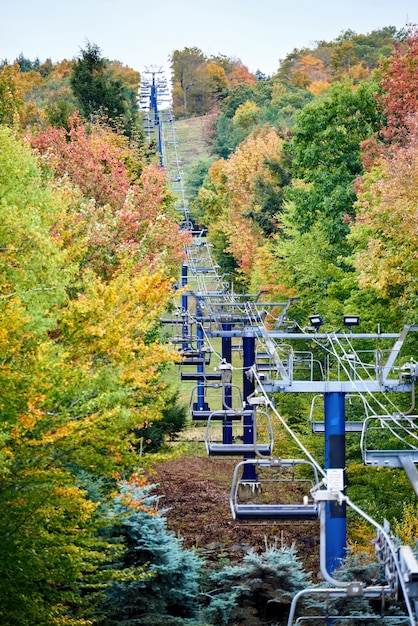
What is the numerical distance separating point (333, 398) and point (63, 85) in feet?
398

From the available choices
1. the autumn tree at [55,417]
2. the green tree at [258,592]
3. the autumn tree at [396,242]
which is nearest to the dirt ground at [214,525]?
the green tree at [258,592]

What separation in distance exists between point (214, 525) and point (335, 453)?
35.5ft

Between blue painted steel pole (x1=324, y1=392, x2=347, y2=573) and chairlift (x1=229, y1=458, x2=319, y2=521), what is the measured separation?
2.38ft

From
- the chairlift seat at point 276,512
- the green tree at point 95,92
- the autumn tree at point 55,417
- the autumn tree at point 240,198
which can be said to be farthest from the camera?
the autumn tree at point 240,198

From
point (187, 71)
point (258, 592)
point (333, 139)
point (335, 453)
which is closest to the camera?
point (258, 592)

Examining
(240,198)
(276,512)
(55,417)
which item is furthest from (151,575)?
(240,198)

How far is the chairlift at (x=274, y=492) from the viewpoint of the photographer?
54.6 ft

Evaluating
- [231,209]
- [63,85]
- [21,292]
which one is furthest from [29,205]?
[63,85]

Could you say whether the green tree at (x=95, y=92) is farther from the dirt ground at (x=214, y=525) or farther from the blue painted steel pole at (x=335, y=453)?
the blue painted steel pole at (x=335, y=453)

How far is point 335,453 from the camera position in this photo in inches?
819

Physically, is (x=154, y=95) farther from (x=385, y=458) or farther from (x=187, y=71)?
(x=187, y=71)

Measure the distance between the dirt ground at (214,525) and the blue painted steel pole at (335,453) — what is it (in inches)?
93.5

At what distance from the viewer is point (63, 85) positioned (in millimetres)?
137000

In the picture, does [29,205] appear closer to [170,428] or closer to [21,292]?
[21,292]
